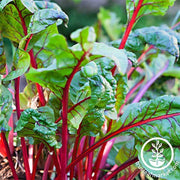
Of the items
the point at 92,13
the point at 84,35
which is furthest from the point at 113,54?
the point at 92,13

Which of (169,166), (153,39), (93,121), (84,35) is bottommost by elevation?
(169,166)

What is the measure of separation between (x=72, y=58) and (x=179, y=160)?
345 millimetres

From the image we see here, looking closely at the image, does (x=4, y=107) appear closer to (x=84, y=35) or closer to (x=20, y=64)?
(x=20, y=64)

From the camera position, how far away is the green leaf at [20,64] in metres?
0.55

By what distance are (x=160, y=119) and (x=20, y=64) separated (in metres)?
0.34

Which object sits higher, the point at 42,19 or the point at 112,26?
the point at 42,19

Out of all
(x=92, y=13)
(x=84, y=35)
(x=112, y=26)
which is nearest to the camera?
(x=84, y=35)

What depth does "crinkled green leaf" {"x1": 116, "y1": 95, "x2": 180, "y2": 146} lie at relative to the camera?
0.60 meters

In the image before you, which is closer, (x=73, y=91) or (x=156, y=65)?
(x=73, y=91)

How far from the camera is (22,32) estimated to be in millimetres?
677

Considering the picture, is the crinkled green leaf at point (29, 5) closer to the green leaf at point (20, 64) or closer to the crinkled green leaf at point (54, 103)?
the green leaf at point (20, 64)

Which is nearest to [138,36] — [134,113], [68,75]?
[134,113]

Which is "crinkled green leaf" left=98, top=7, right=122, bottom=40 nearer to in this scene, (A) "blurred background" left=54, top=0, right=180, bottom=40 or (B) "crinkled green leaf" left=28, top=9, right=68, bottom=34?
(B) "crinkled green leaf" left=28, top=9, right=68, bottom=34

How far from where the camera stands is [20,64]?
0.56 metres
